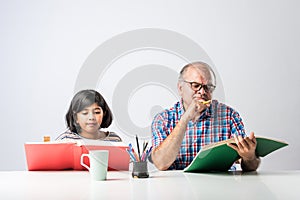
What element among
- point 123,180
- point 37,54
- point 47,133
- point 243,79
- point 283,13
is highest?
point 283,13

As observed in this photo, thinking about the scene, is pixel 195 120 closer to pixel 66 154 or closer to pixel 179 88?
pixel 179 88

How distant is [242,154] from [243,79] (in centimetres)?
140

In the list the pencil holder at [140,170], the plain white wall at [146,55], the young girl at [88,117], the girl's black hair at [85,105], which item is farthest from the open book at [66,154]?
the plain white wall at [146,55]

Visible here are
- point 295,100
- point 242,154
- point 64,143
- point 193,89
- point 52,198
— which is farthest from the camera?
point 295,100

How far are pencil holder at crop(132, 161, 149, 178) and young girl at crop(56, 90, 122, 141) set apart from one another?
75 cm

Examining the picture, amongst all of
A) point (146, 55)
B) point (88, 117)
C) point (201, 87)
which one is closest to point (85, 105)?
point (88, 117)

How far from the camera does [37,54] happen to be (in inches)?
115

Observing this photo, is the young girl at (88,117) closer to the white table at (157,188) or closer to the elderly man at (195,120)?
the elderly man at (195,120)

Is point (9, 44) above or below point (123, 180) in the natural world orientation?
above

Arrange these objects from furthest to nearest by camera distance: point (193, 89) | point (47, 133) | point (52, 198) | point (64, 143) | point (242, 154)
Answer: point (47, 133) → point (193, 89) → point (64, 143) → point (242, 154) → point (52, 198)

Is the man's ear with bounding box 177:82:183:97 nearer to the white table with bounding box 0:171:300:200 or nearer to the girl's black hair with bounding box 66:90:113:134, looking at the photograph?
the girl's black hair with bounding box 66:90:113:134

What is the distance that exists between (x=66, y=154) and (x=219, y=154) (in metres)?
0.65

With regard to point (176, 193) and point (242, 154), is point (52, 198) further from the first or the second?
point (242, 154)

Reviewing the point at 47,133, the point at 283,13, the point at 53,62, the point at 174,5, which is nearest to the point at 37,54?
the point at 53,62
